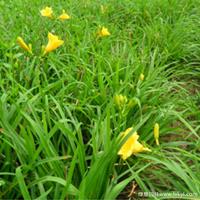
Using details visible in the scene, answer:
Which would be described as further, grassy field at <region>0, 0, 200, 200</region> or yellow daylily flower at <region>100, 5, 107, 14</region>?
yellow daylily flower at <region>100, 5, 107, 14</region>

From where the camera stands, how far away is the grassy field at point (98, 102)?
1.36 meters

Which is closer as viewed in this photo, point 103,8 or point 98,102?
point 98,102

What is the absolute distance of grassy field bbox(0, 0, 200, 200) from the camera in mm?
1357

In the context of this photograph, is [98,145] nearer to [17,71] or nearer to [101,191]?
[101,191]

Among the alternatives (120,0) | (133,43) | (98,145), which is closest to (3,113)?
(98,145)

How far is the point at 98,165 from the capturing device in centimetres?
127

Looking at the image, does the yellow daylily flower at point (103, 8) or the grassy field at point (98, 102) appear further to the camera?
the yellow daylily flower at point (103, 8)

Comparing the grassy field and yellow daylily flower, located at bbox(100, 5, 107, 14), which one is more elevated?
yellow daylily flower, located at bbox(100, 5, 107, 14)

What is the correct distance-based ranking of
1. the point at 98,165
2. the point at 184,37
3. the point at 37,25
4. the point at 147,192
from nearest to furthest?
the point at 98,165 → the point at 147,192 → the point at 37,25 → the point at 184,37

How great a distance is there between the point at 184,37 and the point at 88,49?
0.97 metres

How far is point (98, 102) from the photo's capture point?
191 centimetres

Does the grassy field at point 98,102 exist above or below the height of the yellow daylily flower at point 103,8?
below

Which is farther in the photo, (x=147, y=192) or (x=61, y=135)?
(x=61, y=135)

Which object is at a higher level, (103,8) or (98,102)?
(103,8)
